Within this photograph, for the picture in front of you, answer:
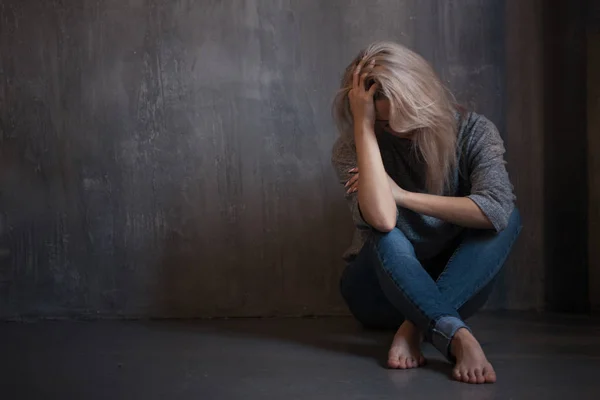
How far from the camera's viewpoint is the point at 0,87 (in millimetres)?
3061

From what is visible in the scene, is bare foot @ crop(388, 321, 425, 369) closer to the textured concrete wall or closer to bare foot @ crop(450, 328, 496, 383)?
bare foot @ crop(450, 328, 496, 383)

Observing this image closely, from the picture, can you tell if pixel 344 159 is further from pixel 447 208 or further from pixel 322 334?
pixel 322 334

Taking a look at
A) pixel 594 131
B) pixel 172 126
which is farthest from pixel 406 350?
pixel 172 126

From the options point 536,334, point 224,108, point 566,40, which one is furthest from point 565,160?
point 224,108

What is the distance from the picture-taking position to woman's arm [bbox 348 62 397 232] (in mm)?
2174

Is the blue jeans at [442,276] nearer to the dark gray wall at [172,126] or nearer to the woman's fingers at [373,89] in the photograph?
the woman's fingers at [373,89]

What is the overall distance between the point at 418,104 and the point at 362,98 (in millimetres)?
163

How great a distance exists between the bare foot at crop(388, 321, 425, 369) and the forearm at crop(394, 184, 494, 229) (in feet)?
1.05

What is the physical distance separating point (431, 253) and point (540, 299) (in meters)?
0.96

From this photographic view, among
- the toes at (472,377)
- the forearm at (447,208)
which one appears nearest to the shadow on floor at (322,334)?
the toes at (472,377)

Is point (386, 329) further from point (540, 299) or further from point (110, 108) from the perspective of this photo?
point (110, 108)

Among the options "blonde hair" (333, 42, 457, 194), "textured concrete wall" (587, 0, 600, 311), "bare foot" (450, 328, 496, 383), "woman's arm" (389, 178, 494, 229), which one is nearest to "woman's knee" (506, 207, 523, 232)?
"woman's arm" (389, 178, 494, 229)

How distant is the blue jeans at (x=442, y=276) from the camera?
6.69 feet

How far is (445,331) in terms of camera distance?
6.55 feet
